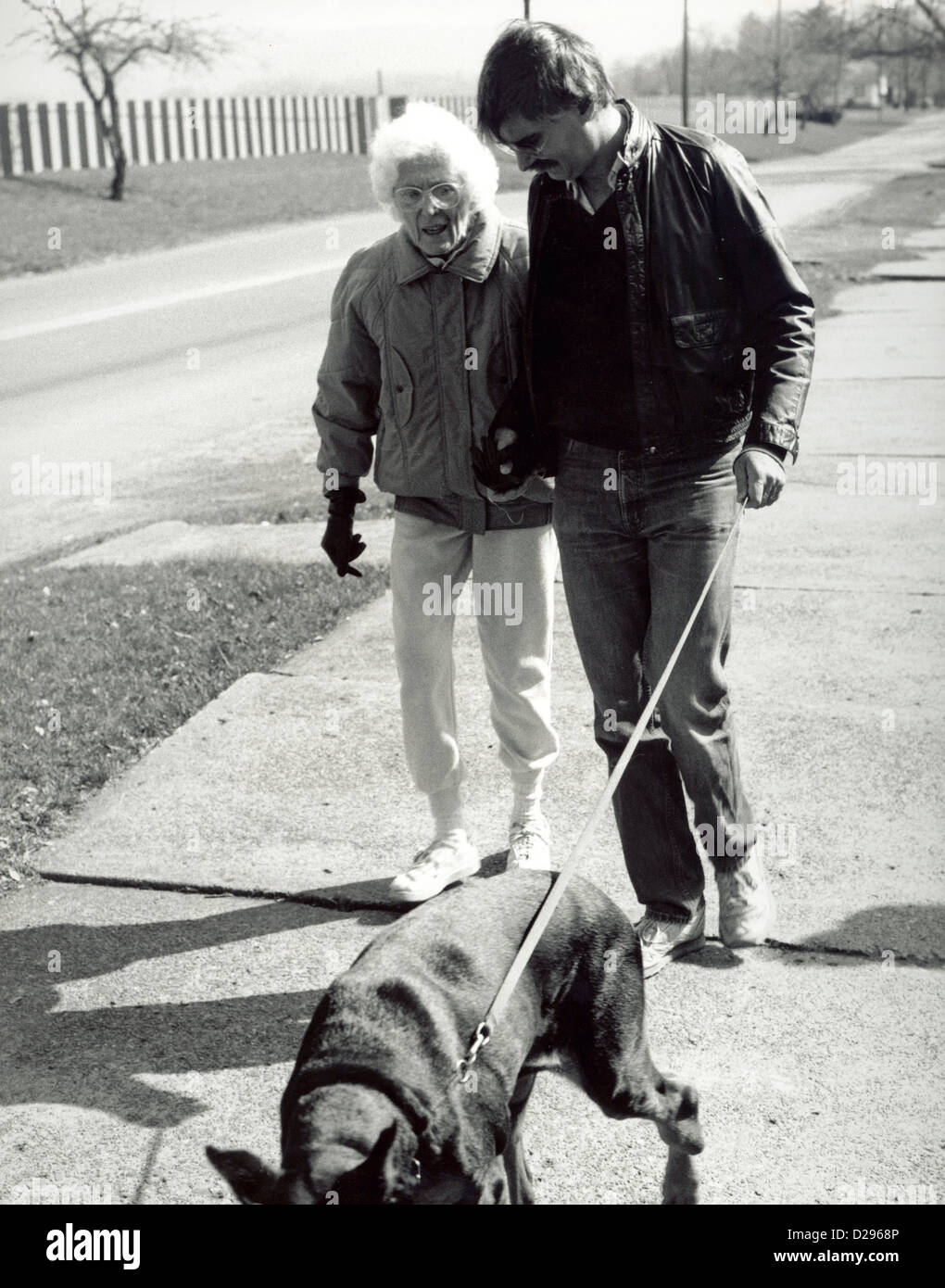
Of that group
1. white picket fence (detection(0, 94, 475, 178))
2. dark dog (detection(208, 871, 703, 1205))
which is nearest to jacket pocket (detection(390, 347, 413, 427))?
dark dog (detection(208, 871, 703, 1205))

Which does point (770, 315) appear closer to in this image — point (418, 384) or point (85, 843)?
point (418, 384)

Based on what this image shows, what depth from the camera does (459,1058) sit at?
2.63m

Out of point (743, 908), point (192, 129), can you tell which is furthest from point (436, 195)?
point (192, 129)

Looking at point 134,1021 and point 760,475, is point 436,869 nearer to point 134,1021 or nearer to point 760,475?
point 134,1021

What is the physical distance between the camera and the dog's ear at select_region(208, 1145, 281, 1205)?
2.20 m

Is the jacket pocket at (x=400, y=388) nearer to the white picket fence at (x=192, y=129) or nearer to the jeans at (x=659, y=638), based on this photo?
the jeans at (x=659, y=638)

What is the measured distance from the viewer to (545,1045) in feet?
9.43
